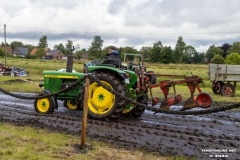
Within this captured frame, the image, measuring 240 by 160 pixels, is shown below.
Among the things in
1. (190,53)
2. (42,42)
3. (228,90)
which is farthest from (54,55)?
(228,90)

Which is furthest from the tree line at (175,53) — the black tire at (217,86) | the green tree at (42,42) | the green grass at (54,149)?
the green grass at (54,149)

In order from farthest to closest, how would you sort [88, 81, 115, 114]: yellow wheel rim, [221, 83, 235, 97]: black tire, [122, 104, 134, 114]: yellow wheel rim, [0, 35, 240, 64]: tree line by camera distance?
[0, 35, 240, 64]: tree line, [221, 83, 235, 97]: black tire, [122, 104, 134, 114]: yellow wheel rim, [88, 81, 115, 114]: yellow wheel rim

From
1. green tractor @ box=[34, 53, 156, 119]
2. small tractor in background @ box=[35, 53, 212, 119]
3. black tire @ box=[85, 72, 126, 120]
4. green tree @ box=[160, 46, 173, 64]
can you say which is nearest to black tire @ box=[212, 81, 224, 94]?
green tractor @ box=[34, 53, 156, 119]

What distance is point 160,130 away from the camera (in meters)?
7.34

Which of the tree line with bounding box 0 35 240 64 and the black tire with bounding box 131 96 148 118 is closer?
the black tire with bounding box 131 96 148 118

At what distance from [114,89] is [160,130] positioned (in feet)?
5.14

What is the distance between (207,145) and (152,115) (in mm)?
3513

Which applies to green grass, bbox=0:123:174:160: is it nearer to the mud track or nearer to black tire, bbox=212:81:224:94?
the mud track

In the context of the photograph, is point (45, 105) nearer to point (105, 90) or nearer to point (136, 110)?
point (105, 90)

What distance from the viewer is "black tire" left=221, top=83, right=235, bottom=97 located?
16.6 meters

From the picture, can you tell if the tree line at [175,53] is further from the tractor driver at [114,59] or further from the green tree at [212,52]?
the tractor driver at [114,59]

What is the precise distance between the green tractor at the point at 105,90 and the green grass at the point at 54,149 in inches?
72.9

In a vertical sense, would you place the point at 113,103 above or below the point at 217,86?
above

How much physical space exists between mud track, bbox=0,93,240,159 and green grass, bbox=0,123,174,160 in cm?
39
